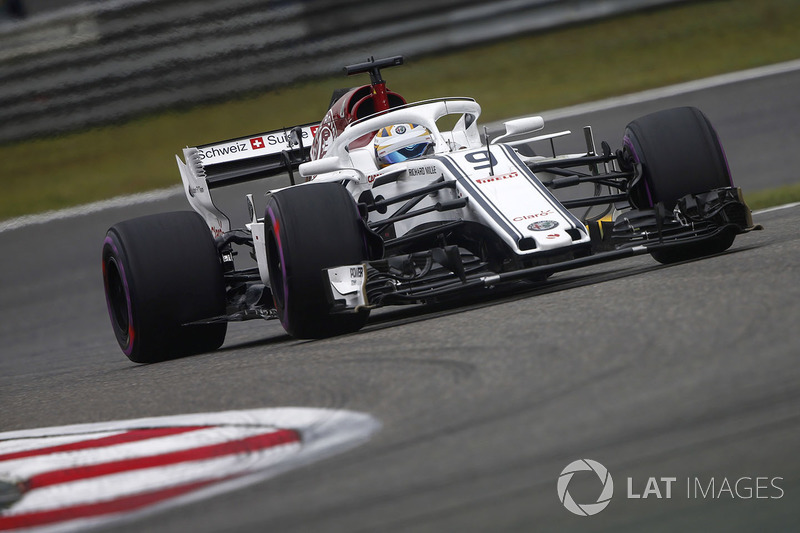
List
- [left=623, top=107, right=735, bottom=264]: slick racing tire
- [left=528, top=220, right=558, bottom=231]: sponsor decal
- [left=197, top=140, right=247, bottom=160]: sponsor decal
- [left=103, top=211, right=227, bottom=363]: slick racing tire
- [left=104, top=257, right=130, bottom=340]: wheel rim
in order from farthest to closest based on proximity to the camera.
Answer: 1. [left=197, top=140, right=247, bottom=160]: sponsor decal
2. [left=104, top=257, right=130, bottom=340]: wheel rim
3. [left=103, top=211, right=227, bottom=363]: slick racing tire
4. [left=623, top=107, right=735, bottom=264]: slick racing tire
5. [left=528, top=220, right=558, bottom=231]: sponsor decal

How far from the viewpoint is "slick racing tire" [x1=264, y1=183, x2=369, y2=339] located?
5.88 metres

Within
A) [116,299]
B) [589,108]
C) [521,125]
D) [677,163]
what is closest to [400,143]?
[521,125]

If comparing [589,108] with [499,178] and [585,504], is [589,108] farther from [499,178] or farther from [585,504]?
[585,504]

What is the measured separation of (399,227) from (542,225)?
117 centimetres

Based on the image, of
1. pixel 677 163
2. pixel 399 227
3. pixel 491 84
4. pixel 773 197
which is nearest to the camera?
pixel 677 163

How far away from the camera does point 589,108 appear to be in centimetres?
1310

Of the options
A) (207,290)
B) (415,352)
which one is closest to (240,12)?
(207,290)

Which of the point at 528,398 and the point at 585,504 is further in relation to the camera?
the point at 528,398

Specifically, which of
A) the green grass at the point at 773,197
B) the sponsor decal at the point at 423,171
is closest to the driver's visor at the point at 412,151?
the sponsor decal at the point at 423,171

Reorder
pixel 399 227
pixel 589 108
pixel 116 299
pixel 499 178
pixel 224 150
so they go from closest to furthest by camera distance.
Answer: pixel 499 178, pixel 399 227, pixel 116 299, pixel 224 150, pixel 589 108

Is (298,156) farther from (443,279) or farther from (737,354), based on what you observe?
(737,354)

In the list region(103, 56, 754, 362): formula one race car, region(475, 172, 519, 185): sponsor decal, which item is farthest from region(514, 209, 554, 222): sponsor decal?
region(475, 172, 519, 185): sponsor decal

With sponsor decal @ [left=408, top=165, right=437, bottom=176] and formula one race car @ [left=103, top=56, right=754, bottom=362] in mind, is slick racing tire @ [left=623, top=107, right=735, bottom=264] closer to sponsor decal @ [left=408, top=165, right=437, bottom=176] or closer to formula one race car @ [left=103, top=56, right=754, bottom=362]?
formula one race car @ [left=103, top=56, right=754, bottom=362]

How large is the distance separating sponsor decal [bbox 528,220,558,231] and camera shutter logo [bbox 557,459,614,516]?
117 inches
